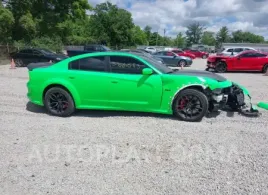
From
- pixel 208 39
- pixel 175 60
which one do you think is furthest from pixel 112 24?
pixel 208 39

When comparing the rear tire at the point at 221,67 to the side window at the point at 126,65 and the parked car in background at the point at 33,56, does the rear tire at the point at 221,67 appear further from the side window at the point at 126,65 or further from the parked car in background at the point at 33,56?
the side window at the point at 126,65

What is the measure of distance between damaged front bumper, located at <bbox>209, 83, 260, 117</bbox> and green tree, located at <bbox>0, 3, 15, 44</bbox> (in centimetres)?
1992

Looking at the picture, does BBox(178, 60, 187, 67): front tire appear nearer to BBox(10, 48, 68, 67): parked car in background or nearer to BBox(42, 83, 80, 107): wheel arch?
BBox(10, 48, 68, 67): parked car in background

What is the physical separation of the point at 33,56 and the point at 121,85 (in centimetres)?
1382

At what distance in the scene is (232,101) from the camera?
583cm

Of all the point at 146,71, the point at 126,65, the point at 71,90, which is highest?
the point at 126,65

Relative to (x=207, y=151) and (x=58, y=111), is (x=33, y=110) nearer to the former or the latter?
(x=58, y=111)

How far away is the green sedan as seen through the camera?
514cm

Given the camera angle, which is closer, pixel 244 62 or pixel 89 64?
pixel 89 64

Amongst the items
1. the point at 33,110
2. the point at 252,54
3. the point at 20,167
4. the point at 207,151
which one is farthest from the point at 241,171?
the point at 252,54

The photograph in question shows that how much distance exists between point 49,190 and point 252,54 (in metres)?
15.9

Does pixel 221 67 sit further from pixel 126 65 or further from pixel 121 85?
pixel 121 85

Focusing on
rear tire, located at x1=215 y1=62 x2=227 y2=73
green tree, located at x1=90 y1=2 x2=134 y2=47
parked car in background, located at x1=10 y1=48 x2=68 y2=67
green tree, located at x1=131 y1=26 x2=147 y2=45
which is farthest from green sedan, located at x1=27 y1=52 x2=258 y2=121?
green tree, located at x1=131 y1=26 x2=147 y2=45

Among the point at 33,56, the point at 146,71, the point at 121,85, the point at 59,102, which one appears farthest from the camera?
the point at 33,56
